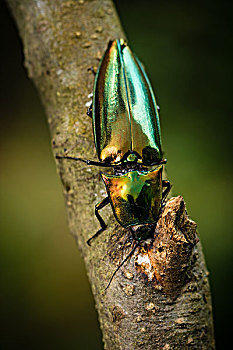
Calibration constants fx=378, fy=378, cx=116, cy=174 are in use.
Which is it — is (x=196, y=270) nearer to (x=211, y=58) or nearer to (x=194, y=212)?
(x=194, y=212)

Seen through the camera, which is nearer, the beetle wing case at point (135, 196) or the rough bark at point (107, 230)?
the rough bark at point (107, 230)

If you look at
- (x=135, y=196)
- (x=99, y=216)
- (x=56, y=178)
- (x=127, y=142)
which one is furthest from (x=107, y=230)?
(x=56, y=178)

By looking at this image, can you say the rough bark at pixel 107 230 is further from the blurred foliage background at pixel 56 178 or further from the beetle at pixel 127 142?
the blurred foliage background at pixel 56 178

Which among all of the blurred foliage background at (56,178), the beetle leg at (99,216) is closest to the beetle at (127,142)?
the beetle leg at (99,216)

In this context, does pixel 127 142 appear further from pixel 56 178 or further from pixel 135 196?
pixel 56 178

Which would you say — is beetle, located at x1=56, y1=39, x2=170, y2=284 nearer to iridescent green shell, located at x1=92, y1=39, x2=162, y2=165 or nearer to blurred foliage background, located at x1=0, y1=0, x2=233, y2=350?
iridescent green shell, located at x1=92, y1=39, x2=162, y2=165

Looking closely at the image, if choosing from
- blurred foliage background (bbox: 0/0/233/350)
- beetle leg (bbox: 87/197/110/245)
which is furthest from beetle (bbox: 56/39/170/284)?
blurred foliage background (bbox: 0/0/233/350)

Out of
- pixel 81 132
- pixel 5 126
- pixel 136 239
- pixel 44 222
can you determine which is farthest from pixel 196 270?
pixel 5 126

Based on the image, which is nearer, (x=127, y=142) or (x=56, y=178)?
(x=127, y=142)
